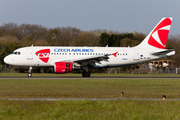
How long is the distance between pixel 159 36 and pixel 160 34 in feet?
1.15

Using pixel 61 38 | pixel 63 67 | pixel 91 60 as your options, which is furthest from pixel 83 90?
pixel 61 38

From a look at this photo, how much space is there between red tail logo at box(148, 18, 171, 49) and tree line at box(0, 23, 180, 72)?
36486 mm

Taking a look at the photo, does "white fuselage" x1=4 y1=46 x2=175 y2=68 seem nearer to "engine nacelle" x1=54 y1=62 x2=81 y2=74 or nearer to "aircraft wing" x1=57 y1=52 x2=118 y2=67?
"aircraft wing" x1=57 y1=52 x2=118 y2=67

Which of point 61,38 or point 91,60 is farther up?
point 61,38

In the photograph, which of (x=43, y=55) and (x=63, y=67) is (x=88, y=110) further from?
(x=43, y=55)

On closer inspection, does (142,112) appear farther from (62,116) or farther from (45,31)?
(45,31)

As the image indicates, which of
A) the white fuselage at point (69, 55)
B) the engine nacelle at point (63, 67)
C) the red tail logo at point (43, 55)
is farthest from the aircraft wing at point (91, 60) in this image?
the red tail logo at point (43, 55)

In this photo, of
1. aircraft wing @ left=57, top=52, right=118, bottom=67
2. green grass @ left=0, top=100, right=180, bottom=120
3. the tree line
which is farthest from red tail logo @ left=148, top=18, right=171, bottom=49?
the tree line

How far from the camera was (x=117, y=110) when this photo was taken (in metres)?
12.5

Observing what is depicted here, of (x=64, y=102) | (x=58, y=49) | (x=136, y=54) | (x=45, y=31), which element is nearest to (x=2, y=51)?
(x=58, y=49)

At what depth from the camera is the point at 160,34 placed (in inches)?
1676

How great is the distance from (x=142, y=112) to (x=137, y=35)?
281 ft

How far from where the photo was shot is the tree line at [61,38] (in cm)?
8281

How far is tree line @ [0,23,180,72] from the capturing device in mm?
82812
